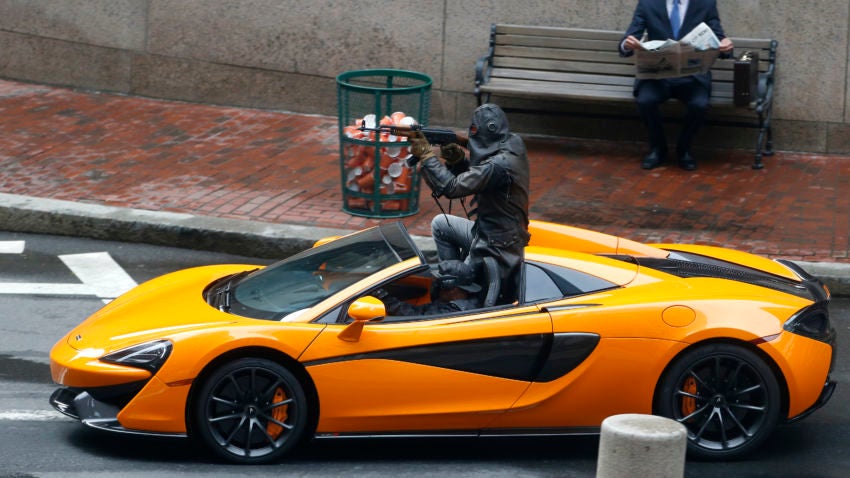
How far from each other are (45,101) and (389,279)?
8.56 meters

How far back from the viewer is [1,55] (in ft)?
48.4

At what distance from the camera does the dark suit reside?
39.0 ft

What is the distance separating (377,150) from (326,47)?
3545 millimetres

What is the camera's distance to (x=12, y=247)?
10.2 metres

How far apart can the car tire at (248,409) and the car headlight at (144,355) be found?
0.24m

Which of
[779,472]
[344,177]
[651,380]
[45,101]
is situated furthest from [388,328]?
[45,101]

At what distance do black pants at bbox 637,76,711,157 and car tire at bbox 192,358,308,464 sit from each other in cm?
663

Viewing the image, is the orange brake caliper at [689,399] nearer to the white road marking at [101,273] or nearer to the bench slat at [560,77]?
the white road marking at [101,273]

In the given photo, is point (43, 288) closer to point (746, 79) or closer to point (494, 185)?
point (494, 185)

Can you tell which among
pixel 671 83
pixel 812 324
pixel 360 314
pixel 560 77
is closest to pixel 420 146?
pixel 360 314

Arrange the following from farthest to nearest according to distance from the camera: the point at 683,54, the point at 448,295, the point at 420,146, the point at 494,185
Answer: the point at 683,54 < the point at 420,146 < the point at 494,185 < the point at 448,295

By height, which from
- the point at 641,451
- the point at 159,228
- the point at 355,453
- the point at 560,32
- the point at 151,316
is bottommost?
the point at 355,453

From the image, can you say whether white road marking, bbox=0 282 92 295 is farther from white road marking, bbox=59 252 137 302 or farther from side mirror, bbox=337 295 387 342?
side mirror, bbox=337 295 387 342

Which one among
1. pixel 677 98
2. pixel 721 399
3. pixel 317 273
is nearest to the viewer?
pixel 721 399
